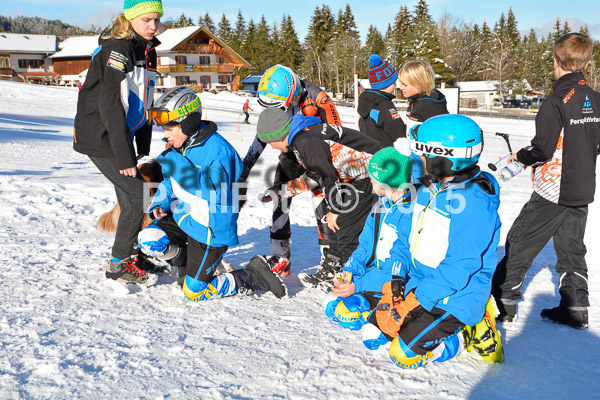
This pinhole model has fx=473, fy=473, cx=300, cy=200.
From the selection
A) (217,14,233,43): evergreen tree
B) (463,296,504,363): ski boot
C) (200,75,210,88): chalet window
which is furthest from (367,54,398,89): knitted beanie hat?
(217,14,233,43): evergreen tree

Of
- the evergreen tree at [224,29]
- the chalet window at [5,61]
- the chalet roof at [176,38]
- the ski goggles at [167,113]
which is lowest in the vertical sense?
the ski goggles at [167,113]

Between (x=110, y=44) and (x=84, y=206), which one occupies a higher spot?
(x=110, y=44)

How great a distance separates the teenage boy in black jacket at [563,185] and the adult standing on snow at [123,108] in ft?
9.22

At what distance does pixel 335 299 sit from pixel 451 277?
0.89 m

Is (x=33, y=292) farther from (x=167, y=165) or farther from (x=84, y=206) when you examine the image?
(x=84, y=206)

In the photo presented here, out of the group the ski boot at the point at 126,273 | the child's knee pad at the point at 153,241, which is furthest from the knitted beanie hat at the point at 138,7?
the ski boot at the point at 126,273

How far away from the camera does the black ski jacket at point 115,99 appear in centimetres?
338

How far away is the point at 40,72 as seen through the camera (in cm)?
6259

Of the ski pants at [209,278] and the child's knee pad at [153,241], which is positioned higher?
the child's knee pad at [153,241]

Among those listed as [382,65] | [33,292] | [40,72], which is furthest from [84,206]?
[40,72]

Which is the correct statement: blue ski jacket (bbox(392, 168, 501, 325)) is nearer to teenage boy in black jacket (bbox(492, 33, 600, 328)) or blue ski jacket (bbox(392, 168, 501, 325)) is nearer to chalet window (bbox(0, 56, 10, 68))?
teenage boy in black jacket (bbox(492, 33, 600, 328))

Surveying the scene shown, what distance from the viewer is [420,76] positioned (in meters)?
4.27

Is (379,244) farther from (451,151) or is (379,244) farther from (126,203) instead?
(126,203)

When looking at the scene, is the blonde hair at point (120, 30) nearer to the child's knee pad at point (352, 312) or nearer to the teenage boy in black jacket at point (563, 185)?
the child's knee pad at point (352, 312)
